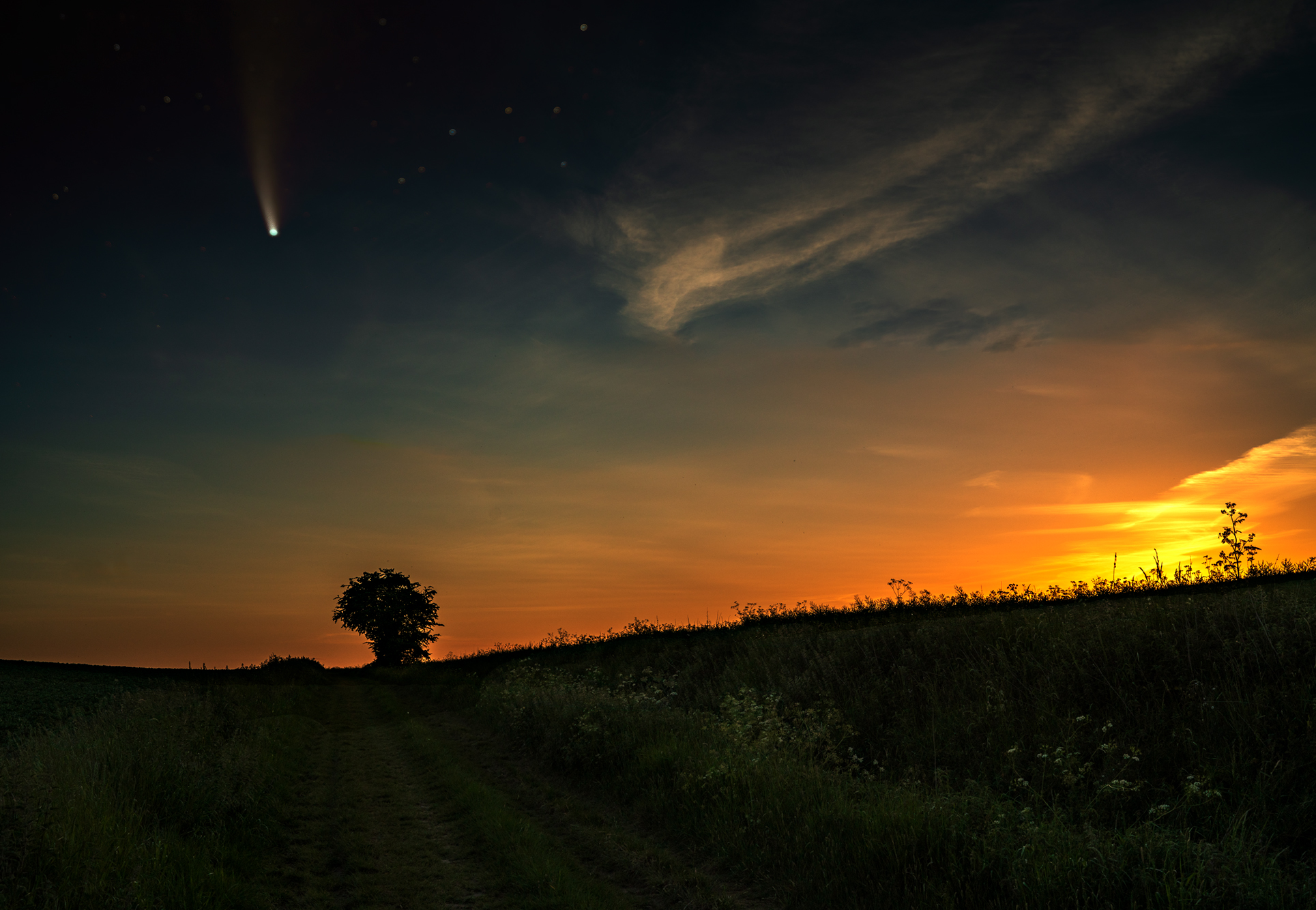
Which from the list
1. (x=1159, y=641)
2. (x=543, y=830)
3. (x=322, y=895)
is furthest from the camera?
(x=1159, y=641)

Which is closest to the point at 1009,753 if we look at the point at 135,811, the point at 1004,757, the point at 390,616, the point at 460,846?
→ the point at 1004,757

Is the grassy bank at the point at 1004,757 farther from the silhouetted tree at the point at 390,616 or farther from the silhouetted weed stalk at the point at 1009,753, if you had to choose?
the silhouetted tree at the point at 390,616

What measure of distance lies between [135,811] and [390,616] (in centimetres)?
5815

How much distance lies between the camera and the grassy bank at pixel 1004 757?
21.7 ft

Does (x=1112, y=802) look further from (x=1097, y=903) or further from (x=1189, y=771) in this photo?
(x=1097, y=903)

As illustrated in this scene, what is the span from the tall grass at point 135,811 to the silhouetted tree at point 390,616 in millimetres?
50568

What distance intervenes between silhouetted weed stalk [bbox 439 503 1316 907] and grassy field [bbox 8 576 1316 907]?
0.05 metres

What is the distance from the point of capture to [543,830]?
1057 cm

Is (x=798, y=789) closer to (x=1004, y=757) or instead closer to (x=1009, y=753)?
(x=1009, y=753)

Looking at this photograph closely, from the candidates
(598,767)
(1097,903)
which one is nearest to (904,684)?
(598,767)

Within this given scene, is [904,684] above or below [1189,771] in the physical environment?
above

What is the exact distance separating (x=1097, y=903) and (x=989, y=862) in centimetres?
98

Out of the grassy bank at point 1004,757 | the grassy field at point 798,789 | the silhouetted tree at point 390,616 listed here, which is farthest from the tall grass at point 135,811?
the silhouetted tree at point 390,616

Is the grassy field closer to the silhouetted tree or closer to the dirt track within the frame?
the dirt track
